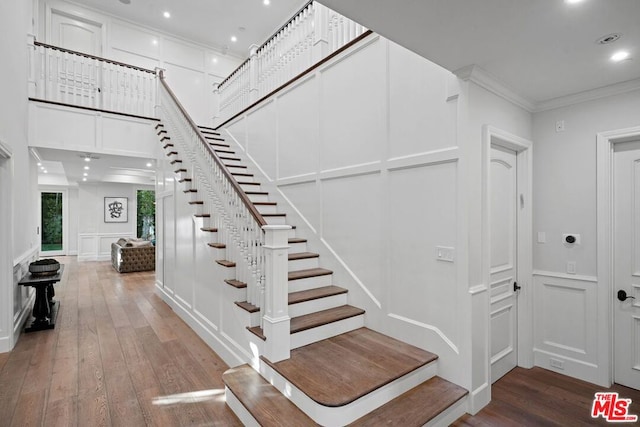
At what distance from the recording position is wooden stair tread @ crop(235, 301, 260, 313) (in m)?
2.72

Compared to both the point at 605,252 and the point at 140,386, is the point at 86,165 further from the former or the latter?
the point at 605,252

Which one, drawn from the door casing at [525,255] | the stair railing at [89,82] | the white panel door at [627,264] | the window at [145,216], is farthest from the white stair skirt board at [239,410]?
the window at [145,216]

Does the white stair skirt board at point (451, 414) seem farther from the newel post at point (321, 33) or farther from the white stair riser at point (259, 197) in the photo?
the newel post at point (321, 33)

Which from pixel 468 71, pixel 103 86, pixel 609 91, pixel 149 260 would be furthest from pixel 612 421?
pixel 149 260

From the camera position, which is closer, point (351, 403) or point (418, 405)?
point (351, 403)

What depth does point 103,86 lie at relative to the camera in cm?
610

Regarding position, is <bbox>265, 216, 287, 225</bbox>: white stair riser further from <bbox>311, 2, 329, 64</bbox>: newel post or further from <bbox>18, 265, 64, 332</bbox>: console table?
<bbox>18, 265, 64, 332</bbox>: console table

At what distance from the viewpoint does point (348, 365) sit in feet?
7.89


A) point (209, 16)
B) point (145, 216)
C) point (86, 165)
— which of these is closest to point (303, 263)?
point (86, 165)

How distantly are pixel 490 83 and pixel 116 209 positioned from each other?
12138 millimetres

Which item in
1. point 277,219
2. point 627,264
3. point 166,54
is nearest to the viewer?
point 627,264

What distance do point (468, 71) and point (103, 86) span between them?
6.70 metres

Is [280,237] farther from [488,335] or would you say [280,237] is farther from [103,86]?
[103,86]

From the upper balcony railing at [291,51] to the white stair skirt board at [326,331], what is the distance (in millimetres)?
2946
